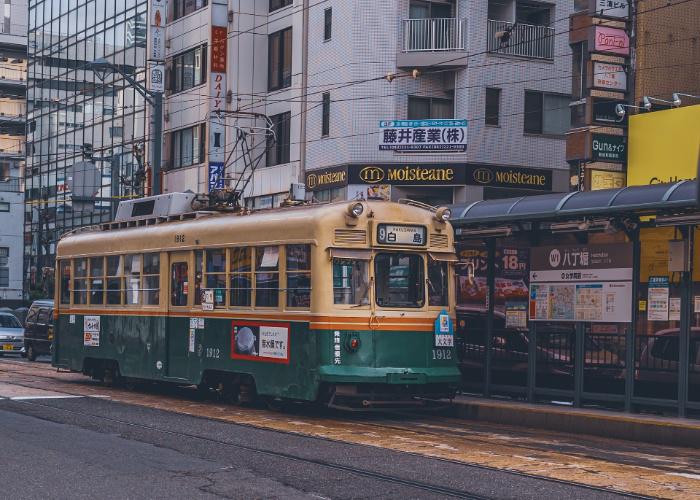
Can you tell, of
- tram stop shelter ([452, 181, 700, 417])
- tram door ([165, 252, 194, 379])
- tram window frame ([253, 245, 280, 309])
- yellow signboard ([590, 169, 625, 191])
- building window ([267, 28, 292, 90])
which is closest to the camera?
tram stop shelter ([452, 181, 700, 417])

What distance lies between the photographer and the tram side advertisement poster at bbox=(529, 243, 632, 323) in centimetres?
1733

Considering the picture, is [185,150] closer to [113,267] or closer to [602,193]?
[113,267]

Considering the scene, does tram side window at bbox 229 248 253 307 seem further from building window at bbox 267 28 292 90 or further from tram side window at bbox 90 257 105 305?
building window at bbox 267 28 292 90

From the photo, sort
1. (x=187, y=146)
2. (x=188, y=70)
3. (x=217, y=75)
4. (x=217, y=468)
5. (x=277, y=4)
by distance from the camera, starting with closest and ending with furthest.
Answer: (x=217, y=468), (x=277, y=4), (x=217, y=75), (x=188, y=70), (x=187, y=146)

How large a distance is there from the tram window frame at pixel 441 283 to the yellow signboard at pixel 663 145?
8.36 metres

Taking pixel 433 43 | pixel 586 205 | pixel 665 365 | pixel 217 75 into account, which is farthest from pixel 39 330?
pixel 665 365

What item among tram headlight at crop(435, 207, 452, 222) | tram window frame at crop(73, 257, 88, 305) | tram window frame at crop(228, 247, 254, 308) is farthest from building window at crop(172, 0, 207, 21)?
tram headlight at crop(435, 207, 452, 222)

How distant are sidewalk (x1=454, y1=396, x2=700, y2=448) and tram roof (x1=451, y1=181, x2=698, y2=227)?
8.63ft

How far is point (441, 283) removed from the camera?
17938 mm

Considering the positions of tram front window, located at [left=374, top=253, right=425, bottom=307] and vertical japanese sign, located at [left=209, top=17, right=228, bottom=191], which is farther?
vertical japanese sign, located at [left=209, top=17, right=228, bottom=191]

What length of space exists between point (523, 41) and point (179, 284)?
67.6ft

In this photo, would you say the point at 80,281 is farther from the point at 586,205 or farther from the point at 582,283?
the point at 586,205

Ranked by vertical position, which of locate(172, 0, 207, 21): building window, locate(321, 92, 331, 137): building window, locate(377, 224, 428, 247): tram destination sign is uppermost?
locate(172, 0, 207, 21): building window

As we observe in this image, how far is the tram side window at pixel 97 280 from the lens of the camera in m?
23.2
